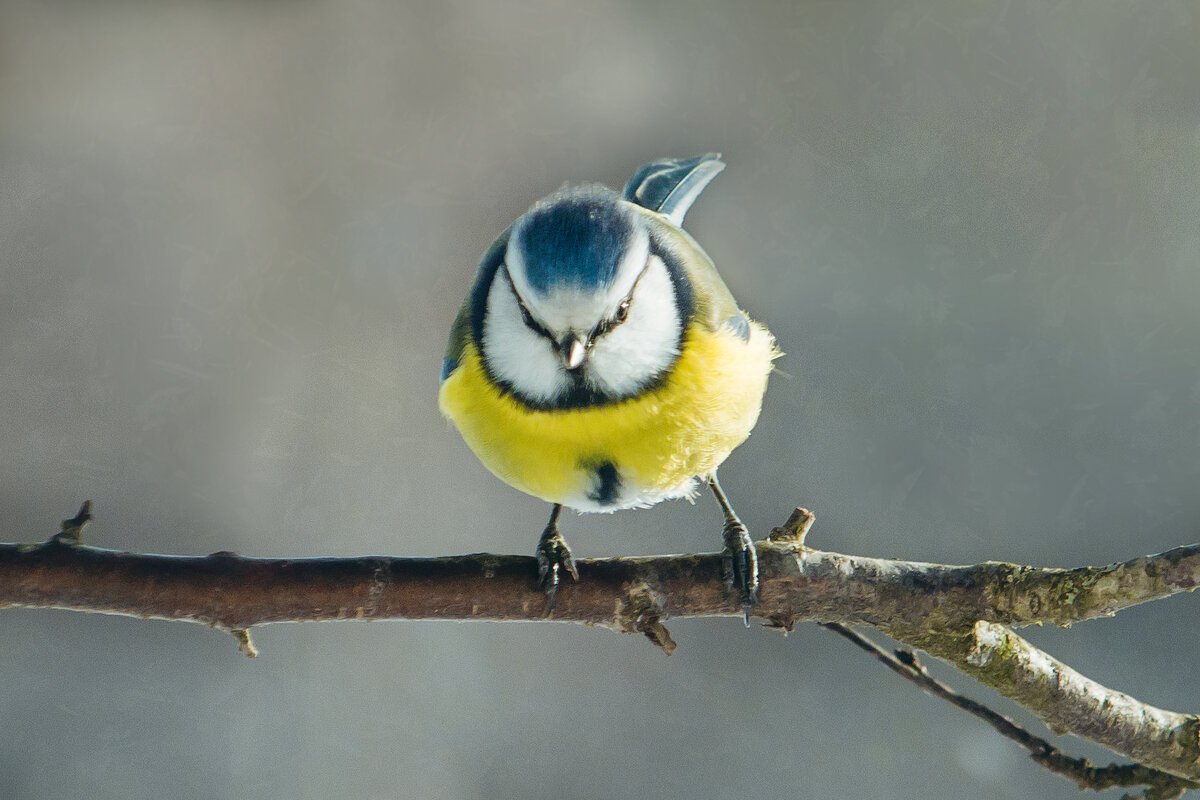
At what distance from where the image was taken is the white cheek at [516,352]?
1.59ft

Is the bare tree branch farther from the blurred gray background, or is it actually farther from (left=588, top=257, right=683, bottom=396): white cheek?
the blurred gray background

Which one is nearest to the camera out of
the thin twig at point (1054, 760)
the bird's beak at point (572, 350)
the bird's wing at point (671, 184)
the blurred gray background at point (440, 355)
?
the bird's beak at point (572, 350)

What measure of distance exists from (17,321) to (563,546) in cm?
79

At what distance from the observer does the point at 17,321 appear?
103cm

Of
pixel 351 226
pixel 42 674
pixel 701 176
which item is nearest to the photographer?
pixel 701 176

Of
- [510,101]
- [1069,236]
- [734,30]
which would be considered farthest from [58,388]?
[1069,236]

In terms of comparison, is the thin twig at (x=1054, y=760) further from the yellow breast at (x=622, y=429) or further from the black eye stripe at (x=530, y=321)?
the black eye stripe at (x=530, y=321)

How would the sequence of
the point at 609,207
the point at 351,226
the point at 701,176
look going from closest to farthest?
the point at 609,207 < the point at 701,176 < the point at 351,226

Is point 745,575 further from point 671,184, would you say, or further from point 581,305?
point 671,184

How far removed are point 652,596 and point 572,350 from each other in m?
0.15

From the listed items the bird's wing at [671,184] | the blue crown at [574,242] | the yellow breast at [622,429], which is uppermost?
the bird's wing at [671,184]

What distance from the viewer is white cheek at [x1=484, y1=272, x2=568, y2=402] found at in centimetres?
48

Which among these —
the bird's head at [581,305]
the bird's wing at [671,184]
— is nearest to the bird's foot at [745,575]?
the bird's head at [581,305]

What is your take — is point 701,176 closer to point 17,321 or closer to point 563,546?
point 563,546
